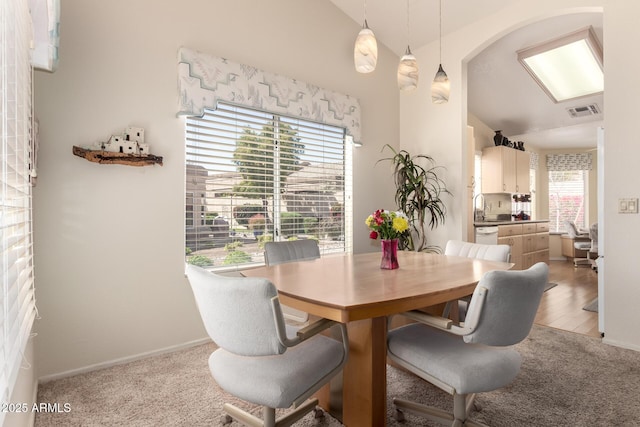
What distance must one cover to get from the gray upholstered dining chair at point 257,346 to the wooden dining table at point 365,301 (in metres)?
0.15

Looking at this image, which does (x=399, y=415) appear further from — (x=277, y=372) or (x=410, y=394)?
(x=277, y=372)

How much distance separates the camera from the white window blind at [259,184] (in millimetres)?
2865

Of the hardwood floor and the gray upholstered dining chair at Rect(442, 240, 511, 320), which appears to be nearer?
the gray upholstered dining chair at Rect(442, 240, 511, 320)

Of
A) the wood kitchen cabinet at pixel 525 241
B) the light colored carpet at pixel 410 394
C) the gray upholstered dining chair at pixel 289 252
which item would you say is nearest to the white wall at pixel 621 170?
the light colored carpet at pixel 410 394

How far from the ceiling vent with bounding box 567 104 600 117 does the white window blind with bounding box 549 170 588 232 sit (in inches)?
89.1

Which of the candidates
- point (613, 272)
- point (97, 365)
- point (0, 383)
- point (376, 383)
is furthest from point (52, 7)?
point (613, 272)

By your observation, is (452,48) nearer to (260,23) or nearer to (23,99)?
(260,23)

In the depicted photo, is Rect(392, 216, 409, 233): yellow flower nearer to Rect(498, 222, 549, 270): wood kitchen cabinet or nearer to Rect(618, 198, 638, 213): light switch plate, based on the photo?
Rect(618, 198, 638, 213): light switch plate

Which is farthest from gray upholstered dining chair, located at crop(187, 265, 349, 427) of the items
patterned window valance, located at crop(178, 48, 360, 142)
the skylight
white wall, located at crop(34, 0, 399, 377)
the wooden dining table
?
the skylight

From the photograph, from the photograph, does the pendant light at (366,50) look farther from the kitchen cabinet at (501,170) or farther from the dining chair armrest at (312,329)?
the kitchen cabinet at (501,170)

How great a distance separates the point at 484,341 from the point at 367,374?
526 mm

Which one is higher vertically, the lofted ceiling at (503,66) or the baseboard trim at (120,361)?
the lofted ceiling at (503,66)

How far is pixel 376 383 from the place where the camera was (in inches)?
61.1

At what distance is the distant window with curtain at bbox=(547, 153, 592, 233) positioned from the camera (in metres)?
7.41
